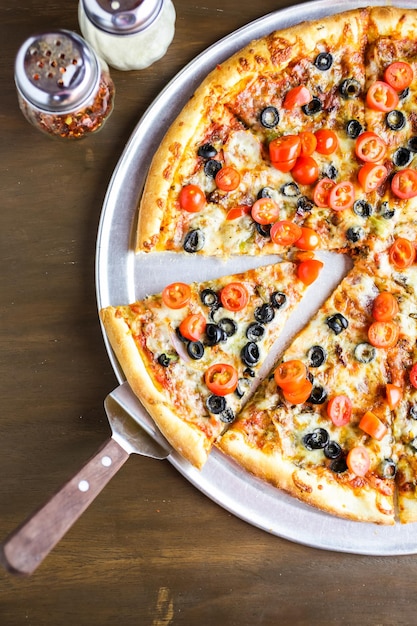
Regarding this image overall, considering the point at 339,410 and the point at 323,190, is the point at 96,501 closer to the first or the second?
the point at 339,410

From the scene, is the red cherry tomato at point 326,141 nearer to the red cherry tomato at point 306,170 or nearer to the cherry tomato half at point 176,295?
the red cherry tomato at point 306,170

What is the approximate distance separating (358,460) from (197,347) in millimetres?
1074

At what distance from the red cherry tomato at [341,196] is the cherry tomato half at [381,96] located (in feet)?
1.58

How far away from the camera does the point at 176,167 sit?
3918 mm

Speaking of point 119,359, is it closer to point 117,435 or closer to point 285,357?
point 117,435

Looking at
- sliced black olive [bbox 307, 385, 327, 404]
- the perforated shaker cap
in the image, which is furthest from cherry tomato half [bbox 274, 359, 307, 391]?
the perforated shaker cap

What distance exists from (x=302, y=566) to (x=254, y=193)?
2168 mm

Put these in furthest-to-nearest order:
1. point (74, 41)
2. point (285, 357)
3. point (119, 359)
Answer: point (285, 357), point (119, 359), point (74, 41)

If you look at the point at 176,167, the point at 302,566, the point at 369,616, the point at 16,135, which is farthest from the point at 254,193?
the point at 369,616

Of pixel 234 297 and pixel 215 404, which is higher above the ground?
pixel 234 297

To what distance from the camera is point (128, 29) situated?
142 inches

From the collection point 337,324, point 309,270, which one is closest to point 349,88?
point 309,270

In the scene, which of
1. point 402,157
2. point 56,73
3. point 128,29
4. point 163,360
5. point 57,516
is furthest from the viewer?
point 402,157

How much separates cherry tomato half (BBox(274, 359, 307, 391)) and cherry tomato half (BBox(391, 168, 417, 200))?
3.80 feet
